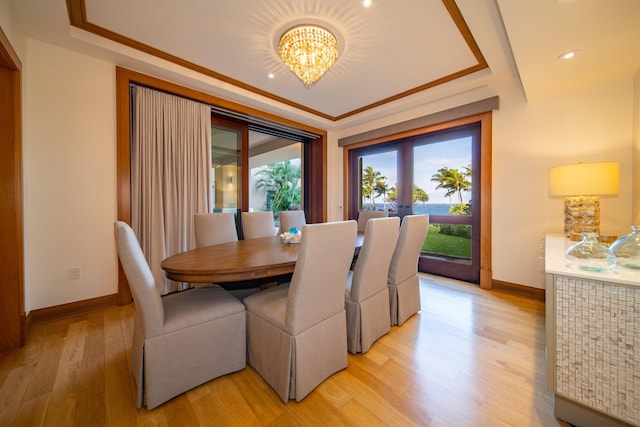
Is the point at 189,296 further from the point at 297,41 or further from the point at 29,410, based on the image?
the point at 297,41

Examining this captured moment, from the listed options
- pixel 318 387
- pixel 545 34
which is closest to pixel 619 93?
pixel 545 34

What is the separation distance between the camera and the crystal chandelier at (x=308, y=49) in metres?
1.99

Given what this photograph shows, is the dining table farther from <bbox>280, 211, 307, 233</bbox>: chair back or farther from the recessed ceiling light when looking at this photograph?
the recessed ceiling light

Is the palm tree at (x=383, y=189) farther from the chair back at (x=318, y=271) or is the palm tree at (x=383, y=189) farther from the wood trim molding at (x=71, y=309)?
the wood trim molding at (x=71, y=309)

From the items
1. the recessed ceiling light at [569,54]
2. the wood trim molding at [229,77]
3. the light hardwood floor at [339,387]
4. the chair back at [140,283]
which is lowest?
the light hardwood floor at [339,387]

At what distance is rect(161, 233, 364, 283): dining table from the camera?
137 centimetres

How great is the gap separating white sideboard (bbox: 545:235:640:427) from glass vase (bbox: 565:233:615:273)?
9 cm

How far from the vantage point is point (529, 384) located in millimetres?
1410

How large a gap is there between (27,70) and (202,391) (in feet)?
10.1

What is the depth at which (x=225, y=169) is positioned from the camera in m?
3.66

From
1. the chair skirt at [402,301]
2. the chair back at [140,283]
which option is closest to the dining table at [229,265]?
the chair back at [140,283]

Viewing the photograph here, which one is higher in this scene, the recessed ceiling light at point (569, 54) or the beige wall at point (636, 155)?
the recessed ceiling light at point (569, 54)

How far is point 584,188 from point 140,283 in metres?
3.25

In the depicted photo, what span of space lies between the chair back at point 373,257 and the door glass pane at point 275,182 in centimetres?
434
